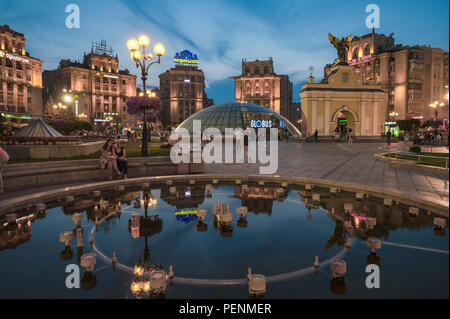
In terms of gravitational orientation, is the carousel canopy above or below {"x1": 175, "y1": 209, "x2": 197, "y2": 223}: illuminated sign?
above

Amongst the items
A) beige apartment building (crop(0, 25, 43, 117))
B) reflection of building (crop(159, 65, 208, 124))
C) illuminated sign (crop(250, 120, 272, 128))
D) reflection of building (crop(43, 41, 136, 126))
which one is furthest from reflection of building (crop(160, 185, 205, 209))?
reflection of building (crop(159, 65, 208, 124))

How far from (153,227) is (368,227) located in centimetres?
421

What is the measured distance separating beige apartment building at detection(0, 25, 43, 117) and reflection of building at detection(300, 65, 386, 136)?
55.4 meters

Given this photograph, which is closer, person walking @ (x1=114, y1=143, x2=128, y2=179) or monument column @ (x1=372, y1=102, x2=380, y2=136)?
person walking @ (x1=114, y1=143, x2=128, y2=179)

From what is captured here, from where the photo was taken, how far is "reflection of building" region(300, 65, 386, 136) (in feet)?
128

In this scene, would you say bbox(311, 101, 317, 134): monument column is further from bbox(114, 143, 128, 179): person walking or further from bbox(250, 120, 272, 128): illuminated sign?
bbox(114, 143, 128, 179): person walking

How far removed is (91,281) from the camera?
11.5 feet

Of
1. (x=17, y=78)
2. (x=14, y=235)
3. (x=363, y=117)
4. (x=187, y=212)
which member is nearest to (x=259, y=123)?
(x=363, y=117)

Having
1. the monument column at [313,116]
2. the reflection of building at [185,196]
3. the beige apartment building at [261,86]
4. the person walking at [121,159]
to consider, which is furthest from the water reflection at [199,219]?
the beige apartment building at [261,86]

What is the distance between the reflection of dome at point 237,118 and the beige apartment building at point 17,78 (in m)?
37.0

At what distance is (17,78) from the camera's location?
56.7m

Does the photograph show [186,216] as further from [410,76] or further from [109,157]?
[410,76]

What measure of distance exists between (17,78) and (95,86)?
28230 mm

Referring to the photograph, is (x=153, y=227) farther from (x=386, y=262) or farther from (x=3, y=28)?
(x=3, y=28)
